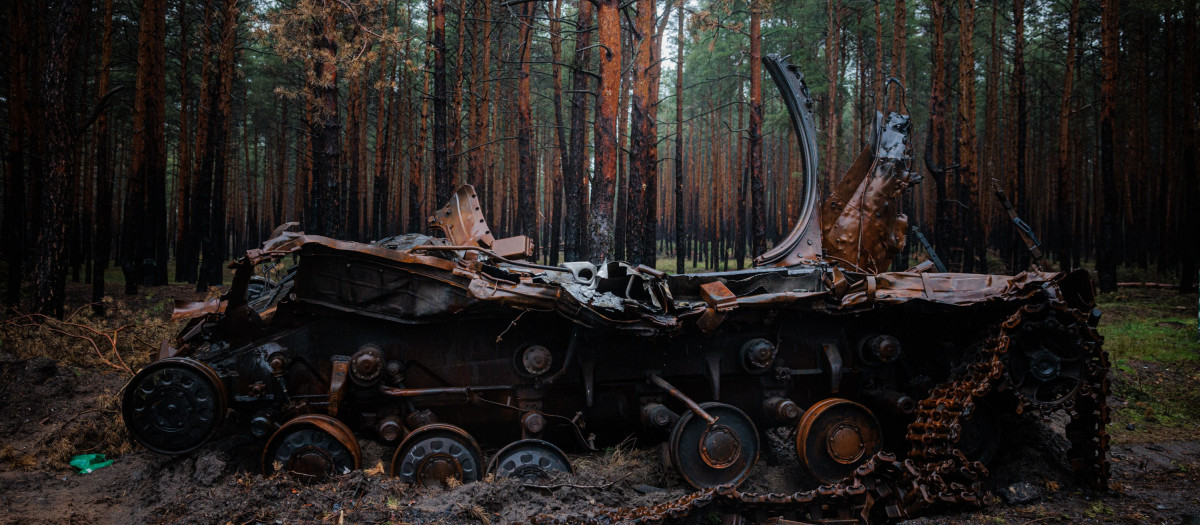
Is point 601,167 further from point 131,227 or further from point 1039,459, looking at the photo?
point 131,227

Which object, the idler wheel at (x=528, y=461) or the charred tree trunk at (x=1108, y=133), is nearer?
the idler wheel at (x=528, y=461)

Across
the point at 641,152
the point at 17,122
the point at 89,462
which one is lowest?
the point at 89,462

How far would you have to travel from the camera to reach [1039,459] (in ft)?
18.3

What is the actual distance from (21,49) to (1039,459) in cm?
1716

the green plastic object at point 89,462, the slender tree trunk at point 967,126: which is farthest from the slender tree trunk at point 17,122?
the slender tree trunk at point 967,126

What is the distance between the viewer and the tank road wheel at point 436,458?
495cm

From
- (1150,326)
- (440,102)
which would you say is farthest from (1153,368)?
(440,102)

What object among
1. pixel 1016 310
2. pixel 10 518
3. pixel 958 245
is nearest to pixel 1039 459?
pixel 1016 310

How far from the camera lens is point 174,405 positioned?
483cm

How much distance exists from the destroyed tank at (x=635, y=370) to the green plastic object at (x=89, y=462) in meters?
0.88

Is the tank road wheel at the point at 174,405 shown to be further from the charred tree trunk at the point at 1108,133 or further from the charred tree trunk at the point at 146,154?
the charred tree trunk at the point at 1108,133

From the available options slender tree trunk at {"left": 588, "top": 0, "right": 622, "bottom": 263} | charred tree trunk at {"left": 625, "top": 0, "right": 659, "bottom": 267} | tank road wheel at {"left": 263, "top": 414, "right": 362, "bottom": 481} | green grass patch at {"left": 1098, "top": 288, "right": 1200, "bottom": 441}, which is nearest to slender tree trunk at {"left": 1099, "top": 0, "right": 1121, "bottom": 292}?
green grass patch at {"left": 1098, "top": 288, "right": 1200, "bottom": 441}

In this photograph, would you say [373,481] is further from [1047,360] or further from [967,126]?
[967,126]

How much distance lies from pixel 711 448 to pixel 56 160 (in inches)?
434
